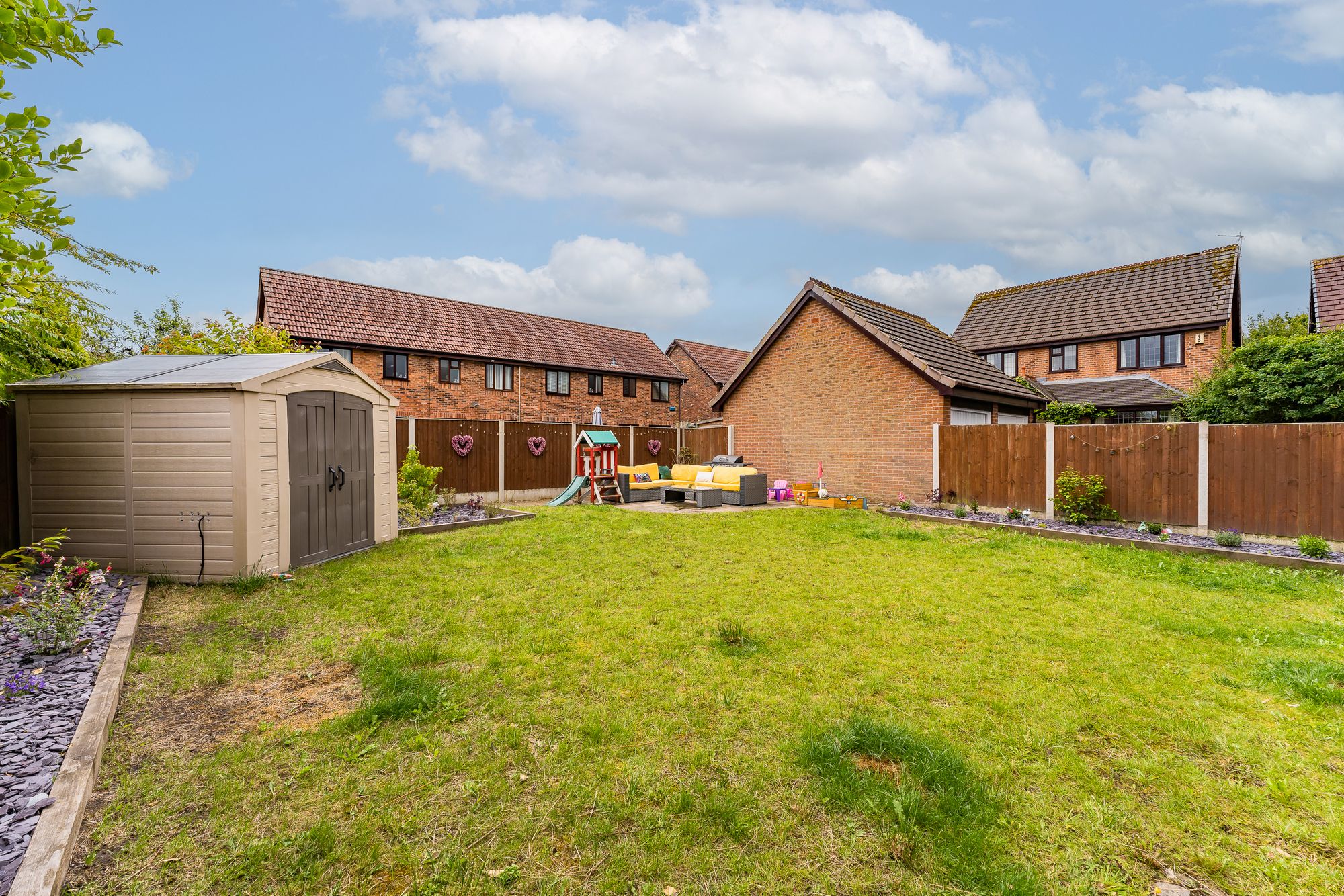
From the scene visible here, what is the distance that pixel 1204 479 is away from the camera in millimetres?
9938

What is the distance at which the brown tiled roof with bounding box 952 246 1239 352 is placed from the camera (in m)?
21.5

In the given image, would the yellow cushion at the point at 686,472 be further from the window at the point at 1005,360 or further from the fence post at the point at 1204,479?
the window at the point at 1005,360

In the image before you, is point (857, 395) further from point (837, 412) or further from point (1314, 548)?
point (1314, 548)

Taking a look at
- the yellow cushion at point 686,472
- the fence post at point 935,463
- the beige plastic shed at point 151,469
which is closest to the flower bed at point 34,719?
the beige plastic shed at point 151,469

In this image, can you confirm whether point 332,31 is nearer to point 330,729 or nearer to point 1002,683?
point 330,729

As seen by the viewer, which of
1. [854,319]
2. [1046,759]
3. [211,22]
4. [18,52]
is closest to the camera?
[18,52]

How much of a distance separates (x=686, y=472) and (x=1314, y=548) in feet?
39.6

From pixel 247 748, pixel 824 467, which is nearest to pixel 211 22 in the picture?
pixel 247 748

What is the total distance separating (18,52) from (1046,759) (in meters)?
6.20

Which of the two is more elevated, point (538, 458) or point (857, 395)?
point (857, 395)

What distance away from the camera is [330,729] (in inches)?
141

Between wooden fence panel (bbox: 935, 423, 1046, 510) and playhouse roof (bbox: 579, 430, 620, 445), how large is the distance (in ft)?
27.6

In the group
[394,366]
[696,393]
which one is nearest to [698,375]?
[696,393]

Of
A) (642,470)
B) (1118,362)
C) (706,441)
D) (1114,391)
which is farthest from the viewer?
(1118,362)
